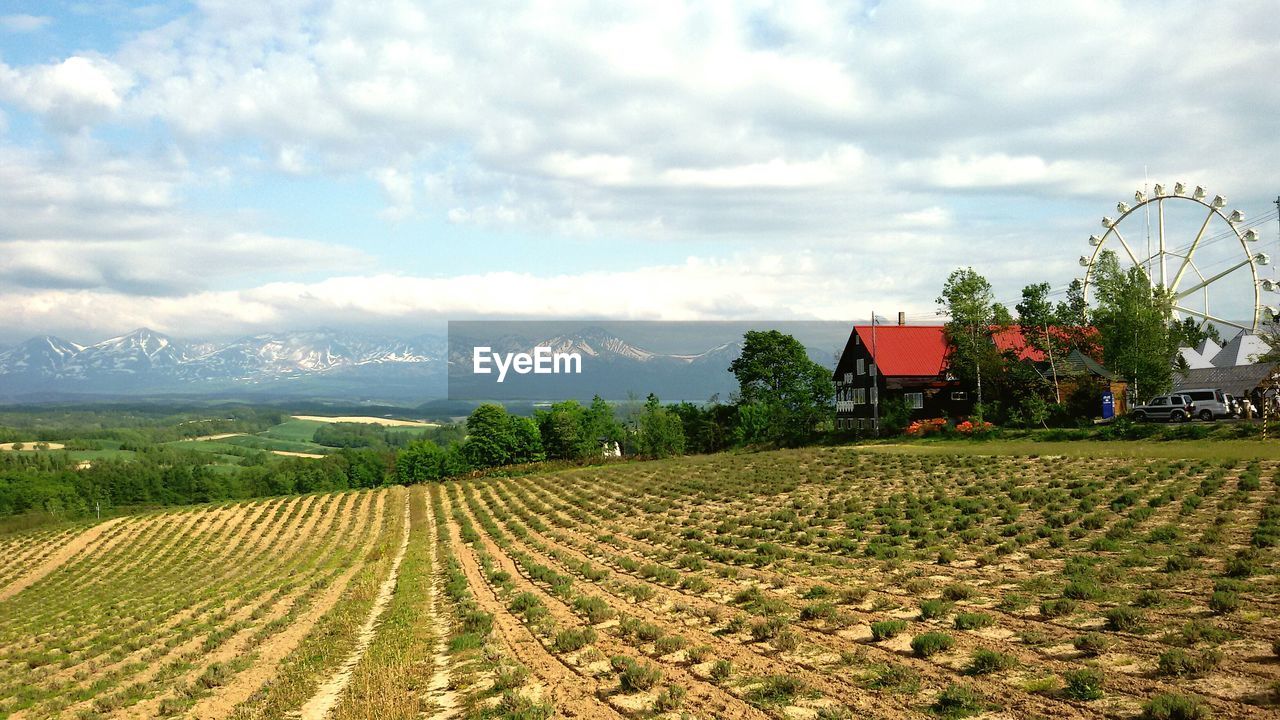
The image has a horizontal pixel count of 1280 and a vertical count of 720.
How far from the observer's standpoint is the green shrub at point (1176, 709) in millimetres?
10219

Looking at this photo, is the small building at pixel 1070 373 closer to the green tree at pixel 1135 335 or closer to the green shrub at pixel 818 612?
the green tree at pixel 1135 335

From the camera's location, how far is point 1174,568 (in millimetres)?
18547

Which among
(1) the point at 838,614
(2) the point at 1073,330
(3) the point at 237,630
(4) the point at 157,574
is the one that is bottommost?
(4) the point at 157,574

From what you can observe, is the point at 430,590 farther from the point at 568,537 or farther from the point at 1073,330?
the point at 1073,330

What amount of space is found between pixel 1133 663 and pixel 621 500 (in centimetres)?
3666

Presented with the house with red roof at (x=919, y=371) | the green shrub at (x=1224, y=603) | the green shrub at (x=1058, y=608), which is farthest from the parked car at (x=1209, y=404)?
the green shrub at (x=1058, y=608)

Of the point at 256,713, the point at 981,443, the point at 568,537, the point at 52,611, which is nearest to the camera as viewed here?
the point at 256,713

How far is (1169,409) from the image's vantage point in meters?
56.8

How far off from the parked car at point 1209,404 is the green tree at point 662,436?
49.2 metres

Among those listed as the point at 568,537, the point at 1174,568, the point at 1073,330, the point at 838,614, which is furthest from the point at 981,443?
the point at 838,614

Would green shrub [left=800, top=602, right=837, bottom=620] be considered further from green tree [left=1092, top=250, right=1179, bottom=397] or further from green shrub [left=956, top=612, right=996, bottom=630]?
green tree [left=1092, top=250, right=1179, bottom=397]

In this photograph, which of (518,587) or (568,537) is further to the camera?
(568,537)

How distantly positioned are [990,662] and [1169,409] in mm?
54077

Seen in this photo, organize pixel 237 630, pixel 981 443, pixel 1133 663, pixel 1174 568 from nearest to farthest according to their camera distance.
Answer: pixel 1133 663
pixel 1174 568
pixel 237 630
pixel 981 443
